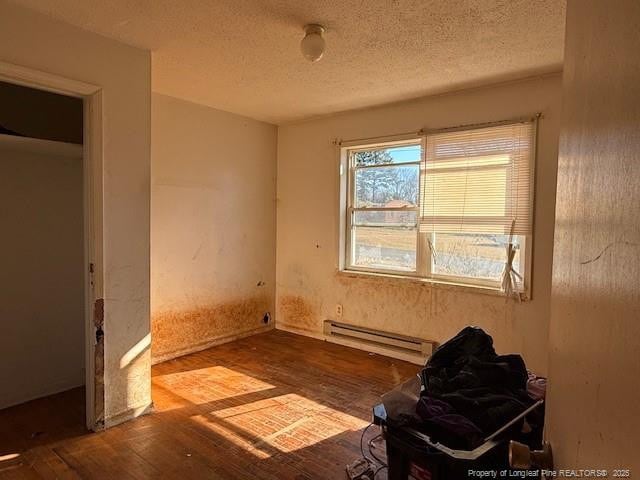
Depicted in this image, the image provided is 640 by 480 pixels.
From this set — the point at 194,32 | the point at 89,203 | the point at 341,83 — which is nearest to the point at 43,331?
the point at 89,203

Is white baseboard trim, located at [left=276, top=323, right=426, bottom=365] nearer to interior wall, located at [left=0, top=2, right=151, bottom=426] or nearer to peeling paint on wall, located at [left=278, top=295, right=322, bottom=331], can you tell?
peeling paint on wall, located at [left=278, top=295, right=322, bottom=331]

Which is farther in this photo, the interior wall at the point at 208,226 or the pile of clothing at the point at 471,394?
the interior wall at the point at 208,226

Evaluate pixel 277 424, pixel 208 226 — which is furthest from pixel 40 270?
pixel 277 424

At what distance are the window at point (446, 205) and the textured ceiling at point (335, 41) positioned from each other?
54 cm

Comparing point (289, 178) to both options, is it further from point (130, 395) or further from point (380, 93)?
point (130, 395)

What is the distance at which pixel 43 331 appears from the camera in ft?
9.61

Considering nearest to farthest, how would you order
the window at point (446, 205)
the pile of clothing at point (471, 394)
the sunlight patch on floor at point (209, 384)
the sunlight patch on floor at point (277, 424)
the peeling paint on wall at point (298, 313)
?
1. the pile of clothing at point (471, 394)
2. the sunlight patch on floor at point (277, 424)
3. the sunlight patch on floor at point (209, 384)
4. the window at point (446, 205)
5. the peeling paint on wall at point (298, 313)

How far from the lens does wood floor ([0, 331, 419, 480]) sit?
6.92 ft

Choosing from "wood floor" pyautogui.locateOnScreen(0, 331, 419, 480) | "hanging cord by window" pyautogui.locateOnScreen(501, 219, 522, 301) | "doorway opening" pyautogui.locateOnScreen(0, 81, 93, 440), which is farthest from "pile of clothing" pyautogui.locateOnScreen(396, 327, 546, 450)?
"doorway opening" pyautogui.locateOnScreen(0, 81, 93, 440)

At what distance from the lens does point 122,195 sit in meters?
2.51

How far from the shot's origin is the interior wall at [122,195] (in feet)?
7.70

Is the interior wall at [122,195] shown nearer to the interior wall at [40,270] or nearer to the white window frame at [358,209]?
the interior wall at [40,270]

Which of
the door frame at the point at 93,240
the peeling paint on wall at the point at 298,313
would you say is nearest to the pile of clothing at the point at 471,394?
the door frame at the point at 93,240

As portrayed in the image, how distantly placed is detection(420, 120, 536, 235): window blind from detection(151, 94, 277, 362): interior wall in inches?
77.1
